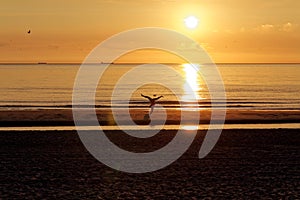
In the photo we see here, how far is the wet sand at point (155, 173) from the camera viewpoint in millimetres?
13844

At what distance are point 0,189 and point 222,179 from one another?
6.77m

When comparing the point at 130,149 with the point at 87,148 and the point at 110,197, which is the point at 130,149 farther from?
the point at 110,197

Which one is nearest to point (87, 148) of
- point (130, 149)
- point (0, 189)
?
point (130, 149)

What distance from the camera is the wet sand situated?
1384 centimetres

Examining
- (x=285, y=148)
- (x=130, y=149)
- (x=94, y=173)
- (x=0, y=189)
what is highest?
(x=285, y=148)

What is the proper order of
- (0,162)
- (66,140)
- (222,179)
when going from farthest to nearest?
1. (66,140)
2. (0,162)
3. (222,179)

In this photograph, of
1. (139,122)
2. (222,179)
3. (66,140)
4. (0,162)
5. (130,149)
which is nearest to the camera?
(222,179)

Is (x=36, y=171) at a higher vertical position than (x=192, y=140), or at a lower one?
lower

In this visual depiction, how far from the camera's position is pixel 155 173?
16.7 m

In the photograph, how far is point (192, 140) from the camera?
24.7 meters

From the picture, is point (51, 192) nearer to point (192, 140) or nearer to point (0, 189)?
point (0, 189)

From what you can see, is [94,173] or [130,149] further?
[130,149]

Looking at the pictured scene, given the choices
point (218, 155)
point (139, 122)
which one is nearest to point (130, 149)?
point (218, 155)

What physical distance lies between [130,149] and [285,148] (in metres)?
6.95
